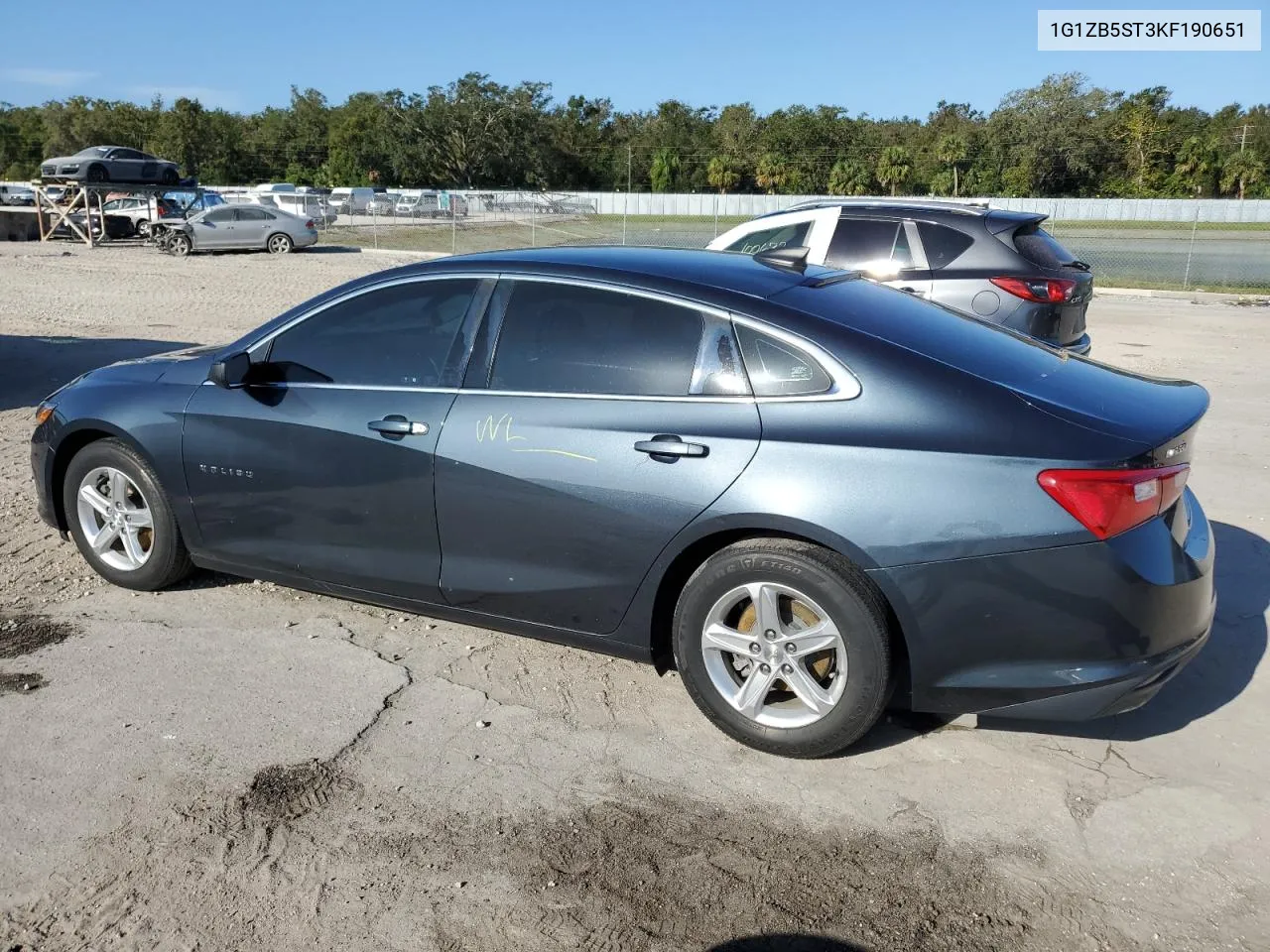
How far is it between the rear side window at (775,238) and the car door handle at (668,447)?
17.9 feet

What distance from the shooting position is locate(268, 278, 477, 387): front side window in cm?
442

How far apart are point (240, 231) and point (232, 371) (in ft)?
96.6

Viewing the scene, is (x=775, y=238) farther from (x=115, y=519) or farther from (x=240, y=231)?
(x=240, y=231)

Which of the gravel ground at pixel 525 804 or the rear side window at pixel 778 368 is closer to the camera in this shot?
the gravel ground at pixel 525 804

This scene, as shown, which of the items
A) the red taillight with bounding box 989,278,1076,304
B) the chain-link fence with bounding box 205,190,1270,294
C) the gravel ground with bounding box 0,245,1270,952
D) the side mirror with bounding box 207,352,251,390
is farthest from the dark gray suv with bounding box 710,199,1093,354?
the chain-link fence with bounding box 205,190,1270,294

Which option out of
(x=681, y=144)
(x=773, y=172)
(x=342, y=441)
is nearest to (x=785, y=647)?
(x=342, y=441)

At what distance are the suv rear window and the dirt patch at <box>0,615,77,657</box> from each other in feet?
23.0

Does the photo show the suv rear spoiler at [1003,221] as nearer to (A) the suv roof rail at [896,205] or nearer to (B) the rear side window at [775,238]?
(A) the suv roof rail at [896,205]

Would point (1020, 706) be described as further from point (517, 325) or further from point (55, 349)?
point (55, 349)

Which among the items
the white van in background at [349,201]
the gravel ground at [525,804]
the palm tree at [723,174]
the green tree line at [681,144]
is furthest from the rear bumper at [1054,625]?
the palm tree at [723,174]

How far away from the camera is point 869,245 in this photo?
8.89 m

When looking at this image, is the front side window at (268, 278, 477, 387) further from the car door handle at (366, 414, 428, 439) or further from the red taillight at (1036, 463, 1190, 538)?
the red taillight at (1036, 463, 1190, 538)

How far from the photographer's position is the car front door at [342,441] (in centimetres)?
434

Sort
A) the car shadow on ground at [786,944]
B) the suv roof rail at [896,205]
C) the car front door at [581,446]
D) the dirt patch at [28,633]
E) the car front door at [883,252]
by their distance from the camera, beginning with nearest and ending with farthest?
the car shadow on ground at [786,944], the car front door at [581,446], the dirt patch at [28,633], the car front door at [883,252], the suv roof rail at [896,205]
